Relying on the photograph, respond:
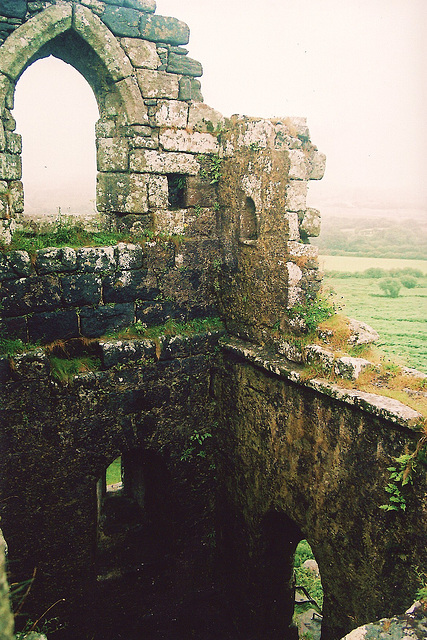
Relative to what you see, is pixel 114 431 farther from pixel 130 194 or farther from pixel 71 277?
pixel 130 194

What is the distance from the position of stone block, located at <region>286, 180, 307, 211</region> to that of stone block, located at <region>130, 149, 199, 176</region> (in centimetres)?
148

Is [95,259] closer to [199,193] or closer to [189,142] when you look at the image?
[199,193]

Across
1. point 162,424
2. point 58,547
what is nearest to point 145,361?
point 162,424

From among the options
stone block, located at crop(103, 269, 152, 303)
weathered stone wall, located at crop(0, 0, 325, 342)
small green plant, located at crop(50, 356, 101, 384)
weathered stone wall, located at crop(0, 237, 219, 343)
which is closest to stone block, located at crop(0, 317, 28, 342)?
weathered stone wall, located at crop(0, 237, 219, 343)

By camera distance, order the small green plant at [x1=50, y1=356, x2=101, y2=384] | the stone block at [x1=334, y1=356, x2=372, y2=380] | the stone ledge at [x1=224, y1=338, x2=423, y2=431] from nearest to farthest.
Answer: the stone ledge at [x1=224, y1=338, x2=423, y2=431]
the stone block at [x1=334, y1=356, x2=372, y2=380]
the small green plant at [x1=50, y1=356, x2=101, y2=384]

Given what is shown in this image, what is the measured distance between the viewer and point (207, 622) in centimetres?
652

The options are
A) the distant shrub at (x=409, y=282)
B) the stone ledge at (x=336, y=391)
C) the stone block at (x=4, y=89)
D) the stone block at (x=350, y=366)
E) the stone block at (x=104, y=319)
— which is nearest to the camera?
the stone ledge at (x=336, y=391)

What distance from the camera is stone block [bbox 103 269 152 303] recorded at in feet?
18.3

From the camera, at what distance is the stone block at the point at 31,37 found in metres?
4.87

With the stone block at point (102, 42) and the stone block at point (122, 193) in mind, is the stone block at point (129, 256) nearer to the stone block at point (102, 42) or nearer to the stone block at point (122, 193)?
the stone block at point (122, 193)

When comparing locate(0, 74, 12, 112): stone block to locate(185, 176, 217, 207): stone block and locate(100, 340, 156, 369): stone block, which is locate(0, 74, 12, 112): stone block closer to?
locate(185, 176, 217, 207): stone block

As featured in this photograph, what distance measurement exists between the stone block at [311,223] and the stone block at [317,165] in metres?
0.40

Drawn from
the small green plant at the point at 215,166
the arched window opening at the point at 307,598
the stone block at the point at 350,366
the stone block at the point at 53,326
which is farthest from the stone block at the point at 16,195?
the arched window opening at the point at 307,598

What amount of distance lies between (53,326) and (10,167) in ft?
5.71
